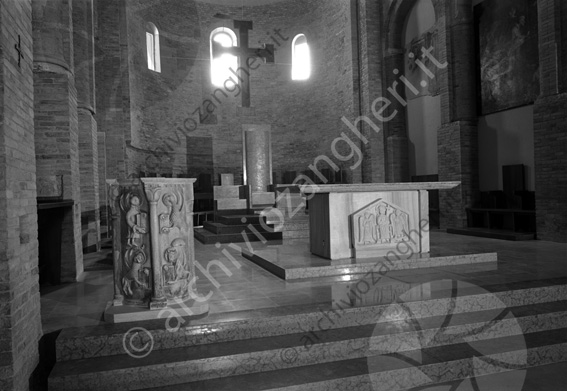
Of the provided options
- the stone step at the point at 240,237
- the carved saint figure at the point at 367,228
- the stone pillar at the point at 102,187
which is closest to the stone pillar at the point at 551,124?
the carved saint figure at the point at 367,228

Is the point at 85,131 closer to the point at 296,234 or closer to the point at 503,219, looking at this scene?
the point at 296,234

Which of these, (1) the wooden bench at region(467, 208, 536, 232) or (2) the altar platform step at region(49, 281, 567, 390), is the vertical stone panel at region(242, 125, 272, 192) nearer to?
(1) the wooden bench at region(467, 208, 536, 232)

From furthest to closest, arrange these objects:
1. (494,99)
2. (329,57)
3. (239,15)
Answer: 1. (239,15)
2. (329,57)
3. (494,99)

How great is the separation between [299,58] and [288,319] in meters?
15.9

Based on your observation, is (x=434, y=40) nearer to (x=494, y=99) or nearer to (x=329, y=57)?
(x=494, y=99)

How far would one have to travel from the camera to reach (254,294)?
15.9 ft

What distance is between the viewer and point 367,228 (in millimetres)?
6168

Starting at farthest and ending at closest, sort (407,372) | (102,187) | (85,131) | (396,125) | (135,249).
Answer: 1. (396,125)
2. (102,187)
3. (85,131)
4. (135,249)
5. (407,372)

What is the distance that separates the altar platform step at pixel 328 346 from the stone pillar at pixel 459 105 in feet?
22.4

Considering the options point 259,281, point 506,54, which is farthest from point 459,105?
point 259,281

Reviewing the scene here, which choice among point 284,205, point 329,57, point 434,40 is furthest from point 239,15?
point 284,205

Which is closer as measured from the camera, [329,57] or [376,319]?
[376,319]

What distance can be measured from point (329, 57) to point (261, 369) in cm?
1462

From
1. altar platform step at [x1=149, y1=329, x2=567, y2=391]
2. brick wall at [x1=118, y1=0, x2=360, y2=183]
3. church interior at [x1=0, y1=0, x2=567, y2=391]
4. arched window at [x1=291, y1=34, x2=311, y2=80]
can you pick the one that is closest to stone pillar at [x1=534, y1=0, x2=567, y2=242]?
church interior at [x1=0, y1=0, x2=567, y2=391]
